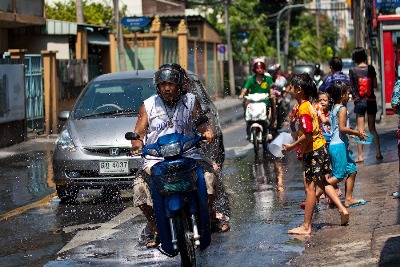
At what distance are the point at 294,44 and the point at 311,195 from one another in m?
67.9

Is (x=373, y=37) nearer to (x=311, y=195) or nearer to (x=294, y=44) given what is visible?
(x=311, y=195)

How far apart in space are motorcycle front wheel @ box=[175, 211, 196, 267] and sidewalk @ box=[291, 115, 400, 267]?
96 cm

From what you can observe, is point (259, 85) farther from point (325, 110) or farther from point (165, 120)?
point (165, 120)

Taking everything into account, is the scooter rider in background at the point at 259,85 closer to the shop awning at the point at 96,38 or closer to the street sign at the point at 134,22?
the street sign at the point at 134,22

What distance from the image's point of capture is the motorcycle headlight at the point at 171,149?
716 cm

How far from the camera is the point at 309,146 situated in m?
9.40

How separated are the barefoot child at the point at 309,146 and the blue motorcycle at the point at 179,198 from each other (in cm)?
201

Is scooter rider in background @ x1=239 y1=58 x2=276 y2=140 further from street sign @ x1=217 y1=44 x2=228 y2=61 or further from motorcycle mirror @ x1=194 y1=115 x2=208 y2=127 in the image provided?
street sign @ x1=217 y1=44 x2=228 y2=61

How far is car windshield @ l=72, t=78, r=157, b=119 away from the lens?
13.0m

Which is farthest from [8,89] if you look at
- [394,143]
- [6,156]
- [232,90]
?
[232,90]

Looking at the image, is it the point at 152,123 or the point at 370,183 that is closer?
the point at 152,123

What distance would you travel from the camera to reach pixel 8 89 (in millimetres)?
22109

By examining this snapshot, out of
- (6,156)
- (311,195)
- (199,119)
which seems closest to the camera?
(199,119)

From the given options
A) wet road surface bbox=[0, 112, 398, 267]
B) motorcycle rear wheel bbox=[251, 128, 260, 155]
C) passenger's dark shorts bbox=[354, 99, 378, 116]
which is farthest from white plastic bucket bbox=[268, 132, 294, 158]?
motorcycle rear wheel bbox=[251, 128, 260, 155]
